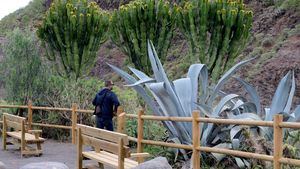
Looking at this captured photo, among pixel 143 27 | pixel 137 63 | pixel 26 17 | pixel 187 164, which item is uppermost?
pixel 26 17

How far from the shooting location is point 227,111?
9664 millimetres

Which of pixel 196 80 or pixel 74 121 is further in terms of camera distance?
pixel 74 121

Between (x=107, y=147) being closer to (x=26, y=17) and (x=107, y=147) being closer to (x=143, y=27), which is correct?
(x=143, y=27)

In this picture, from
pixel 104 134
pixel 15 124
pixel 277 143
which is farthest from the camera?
pixel 15 124

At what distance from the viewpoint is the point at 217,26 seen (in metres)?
18.5

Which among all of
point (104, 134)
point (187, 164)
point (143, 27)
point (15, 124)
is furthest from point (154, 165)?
point (143, 27)

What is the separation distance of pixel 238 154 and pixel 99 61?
29943 mm

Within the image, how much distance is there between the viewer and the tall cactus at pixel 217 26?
18.2 metres

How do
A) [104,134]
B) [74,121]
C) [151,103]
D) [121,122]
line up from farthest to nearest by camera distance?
[74,121], [121,122], [151,103], [104,134]

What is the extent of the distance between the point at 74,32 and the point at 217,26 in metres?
5.02

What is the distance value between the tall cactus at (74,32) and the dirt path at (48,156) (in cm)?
578

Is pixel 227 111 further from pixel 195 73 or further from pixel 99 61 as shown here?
pixel 99 61

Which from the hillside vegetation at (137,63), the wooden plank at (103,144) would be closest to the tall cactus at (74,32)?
the hillside vegetation at (137,63)

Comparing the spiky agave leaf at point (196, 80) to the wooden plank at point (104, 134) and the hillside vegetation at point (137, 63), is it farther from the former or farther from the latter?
the wooden plank at point (104, 134)
